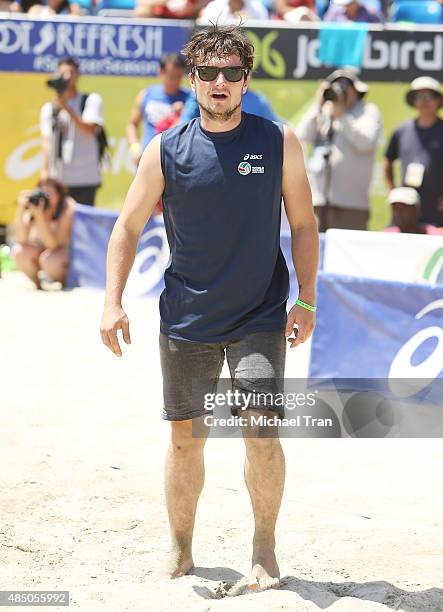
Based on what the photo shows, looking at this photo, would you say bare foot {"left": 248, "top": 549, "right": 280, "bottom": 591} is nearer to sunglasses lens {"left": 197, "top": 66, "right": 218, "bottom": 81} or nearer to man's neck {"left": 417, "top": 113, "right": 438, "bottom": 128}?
sunglasses lens {"left": 197, "top": 66, "right": 218, "bottom": 81}

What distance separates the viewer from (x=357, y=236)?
7.09 meters

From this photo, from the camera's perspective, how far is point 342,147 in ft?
33.2

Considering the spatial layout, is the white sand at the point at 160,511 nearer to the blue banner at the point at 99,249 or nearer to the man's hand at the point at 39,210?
the blue banner at the point at 99,249

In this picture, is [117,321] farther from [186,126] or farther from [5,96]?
[5,96]

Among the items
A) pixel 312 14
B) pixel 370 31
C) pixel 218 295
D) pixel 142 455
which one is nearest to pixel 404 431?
pixel 142 455

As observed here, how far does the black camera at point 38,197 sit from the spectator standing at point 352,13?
3927mm

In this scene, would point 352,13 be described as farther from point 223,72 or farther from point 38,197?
point 223,72

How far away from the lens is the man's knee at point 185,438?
3.94 m

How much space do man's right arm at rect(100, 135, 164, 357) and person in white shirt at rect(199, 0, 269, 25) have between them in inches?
266

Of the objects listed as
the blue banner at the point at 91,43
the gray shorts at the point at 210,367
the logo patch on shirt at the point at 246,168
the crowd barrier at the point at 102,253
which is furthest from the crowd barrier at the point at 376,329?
the blue banner at the point at 91,43

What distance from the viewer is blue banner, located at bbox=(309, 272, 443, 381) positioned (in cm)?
615

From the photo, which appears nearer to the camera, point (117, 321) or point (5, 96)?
point (117, 321)

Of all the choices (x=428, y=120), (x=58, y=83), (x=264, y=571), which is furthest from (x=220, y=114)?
(x=58, y=83)

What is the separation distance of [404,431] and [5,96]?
7.18 m
